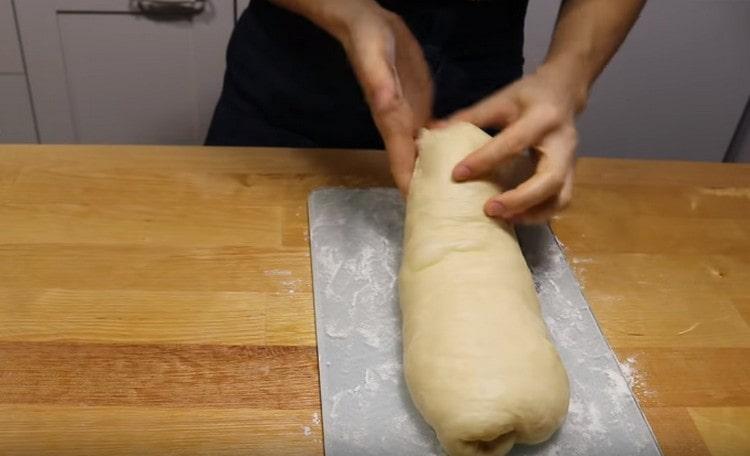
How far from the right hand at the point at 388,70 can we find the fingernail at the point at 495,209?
4.5 inches

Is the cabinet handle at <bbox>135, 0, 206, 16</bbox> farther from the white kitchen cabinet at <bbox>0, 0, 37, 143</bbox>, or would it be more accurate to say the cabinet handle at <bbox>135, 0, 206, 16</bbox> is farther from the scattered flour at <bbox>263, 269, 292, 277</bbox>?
the scattered flour at <bbox>263, 269, 292, 277</bbox>

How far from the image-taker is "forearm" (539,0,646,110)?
0.91 metres

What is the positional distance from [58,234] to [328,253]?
0.32 metres

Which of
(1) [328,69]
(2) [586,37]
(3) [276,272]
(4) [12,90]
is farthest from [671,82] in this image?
(4) [12,90]

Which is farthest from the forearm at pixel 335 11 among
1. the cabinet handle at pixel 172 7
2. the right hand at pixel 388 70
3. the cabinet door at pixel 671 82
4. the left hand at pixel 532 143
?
the cabinet door at pixel 671 82

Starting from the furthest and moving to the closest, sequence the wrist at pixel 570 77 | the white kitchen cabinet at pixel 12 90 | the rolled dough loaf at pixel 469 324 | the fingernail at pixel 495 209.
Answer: the white kitchen cabinet at pixel 12 90
the wrist at pixel 570 77
the fingernail at pixel 495 209
the rolled dough loaf at pixel 469 324

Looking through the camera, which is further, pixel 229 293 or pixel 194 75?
pixel 194 75

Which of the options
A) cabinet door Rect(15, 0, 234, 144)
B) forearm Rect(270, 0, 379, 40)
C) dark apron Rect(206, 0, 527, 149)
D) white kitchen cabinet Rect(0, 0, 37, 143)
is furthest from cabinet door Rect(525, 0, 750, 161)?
white kitchen cabinet Rect(0, 0, 37, 143)

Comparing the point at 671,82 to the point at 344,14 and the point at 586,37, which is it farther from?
the point at 344,14

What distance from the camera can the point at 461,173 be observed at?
0.79m

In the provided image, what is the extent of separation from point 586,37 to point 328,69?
1.17 feet

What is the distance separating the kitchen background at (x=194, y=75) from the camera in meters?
1.57

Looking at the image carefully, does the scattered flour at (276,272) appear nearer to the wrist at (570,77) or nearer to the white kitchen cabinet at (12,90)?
the wrist at (570,77)

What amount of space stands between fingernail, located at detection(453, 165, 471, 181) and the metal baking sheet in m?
0.14
